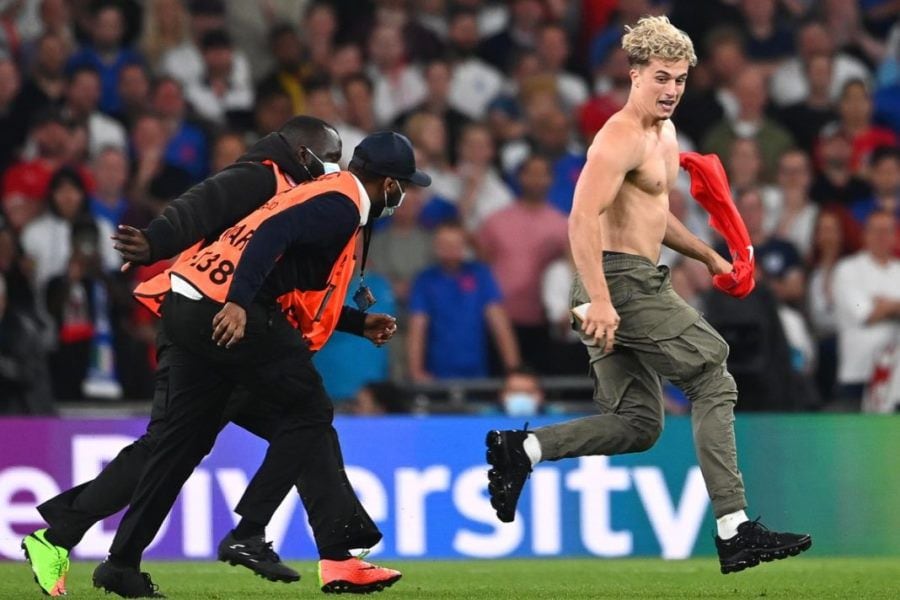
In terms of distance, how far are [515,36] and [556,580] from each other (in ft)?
25.6

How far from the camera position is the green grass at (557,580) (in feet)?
30.1

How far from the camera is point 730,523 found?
27.7 feet

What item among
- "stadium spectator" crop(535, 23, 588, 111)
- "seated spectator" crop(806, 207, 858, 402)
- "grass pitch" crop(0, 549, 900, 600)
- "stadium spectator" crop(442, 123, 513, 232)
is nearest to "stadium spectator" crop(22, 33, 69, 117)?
"stadium spectator" crop(442, 123, 513, 232)

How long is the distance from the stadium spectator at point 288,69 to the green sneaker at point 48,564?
24.2 ft

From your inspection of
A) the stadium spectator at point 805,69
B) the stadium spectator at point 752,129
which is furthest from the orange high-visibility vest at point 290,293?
the stadium spectator at point 805,69

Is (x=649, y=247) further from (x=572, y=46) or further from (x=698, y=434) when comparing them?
(x=572, y=46)

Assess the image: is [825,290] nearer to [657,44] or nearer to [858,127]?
[858,127]

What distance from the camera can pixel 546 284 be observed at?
14.7m

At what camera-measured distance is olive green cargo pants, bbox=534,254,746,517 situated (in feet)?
28.1

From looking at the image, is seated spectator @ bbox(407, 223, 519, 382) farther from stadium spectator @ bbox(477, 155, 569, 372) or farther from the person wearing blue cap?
the person wearing blue cap

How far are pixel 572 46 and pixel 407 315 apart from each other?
13.1ft

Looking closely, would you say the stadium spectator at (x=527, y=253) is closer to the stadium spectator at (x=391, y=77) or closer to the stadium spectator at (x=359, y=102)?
the stadium spectator at (x=359, y=102)

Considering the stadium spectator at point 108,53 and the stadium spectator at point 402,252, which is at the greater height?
the stadium spectator at point 108,53

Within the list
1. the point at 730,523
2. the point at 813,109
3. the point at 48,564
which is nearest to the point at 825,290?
the point at 813,109
